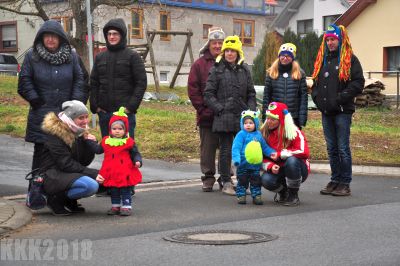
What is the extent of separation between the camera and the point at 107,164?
8406 millimetres

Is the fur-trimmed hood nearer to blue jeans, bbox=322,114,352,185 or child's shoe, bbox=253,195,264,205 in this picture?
child's shoe, bbox=253,195,264,205

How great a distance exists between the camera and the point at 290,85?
33.1ft

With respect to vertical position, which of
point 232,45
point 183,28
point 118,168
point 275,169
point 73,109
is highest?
point 183,28

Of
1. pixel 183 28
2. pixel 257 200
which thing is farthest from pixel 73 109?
pixel 183 28

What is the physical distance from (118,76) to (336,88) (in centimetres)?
279

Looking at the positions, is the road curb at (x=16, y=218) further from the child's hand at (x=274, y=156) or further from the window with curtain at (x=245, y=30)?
the window with curtain at (x=245, y=30)

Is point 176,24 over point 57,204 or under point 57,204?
over

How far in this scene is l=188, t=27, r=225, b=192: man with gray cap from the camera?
10.4 metres

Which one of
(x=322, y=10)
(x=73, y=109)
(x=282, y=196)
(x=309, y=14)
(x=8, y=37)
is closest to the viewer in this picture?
(x=73, y=109)

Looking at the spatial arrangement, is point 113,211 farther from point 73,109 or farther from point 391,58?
point 391,58

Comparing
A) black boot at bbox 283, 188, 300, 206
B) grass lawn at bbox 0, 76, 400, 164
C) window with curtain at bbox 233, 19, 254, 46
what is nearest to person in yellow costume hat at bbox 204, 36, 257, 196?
black boot at bbox 283, 188, 300, 206

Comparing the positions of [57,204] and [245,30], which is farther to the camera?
[245,30]

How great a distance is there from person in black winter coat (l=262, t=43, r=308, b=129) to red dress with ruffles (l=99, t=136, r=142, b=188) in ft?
7.64

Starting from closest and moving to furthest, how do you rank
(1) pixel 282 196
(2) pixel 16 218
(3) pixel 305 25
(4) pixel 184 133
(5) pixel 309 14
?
(2) pixel 16 218 < (1) pixel 282 196 < (4) pixel 184 133 < (5) pixel 309 14 < (3) pixel 305 25
